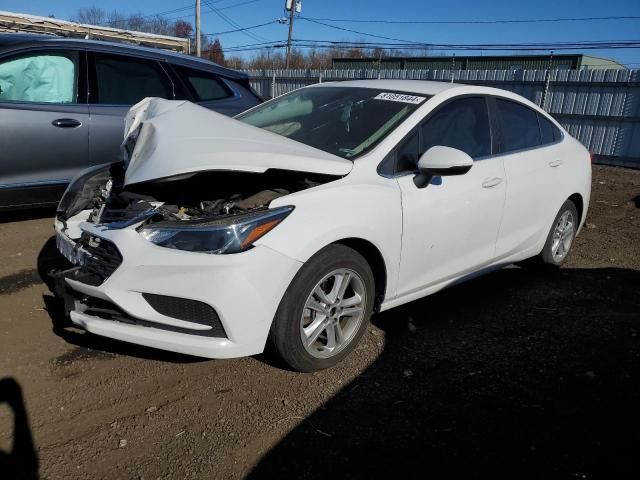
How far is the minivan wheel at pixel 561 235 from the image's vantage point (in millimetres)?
4855

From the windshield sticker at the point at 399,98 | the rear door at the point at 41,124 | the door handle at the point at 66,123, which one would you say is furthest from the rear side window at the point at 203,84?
the windshield sticker at the point at 399,98

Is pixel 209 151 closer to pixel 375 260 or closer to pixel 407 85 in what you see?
pixel 375 260

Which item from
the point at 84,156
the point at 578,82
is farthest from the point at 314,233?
the point at 578,82

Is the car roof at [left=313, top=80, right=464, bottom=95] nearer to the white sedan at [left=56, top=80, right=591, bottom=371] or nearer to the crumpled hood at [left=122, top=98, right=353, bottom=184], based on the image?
the white sedan at [left=56, top=80, right=591, bottom=371]

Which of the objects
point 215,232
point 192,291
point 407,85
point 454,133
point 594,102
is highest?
point 594,102

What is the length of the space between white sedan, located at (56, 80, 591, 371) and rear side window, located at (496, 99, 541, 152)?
0.07ft

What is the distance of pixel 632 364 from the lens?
3.40 meters

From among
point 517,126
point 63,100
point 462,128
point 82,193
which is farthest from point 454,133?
point 63,100

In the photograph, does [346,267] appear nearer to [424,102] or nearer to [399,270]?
[399,270]

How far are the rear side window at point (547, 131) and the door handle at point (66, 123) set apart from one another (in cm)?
419

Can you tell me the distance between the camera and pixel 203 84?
6219 millimetres

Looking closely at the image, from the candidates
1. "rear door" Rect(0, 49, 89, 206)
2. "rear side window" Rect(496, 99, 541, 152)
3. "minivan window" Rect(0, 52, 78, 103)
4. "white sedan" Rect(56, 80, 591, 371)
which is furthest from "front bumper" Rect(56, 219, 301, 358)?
"minivan window" Rect(0, 52, 78, 103)

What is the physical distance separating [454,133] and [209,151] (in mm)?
1786

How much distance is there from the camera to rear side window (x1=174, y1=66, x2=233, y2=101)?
20.0 feet
